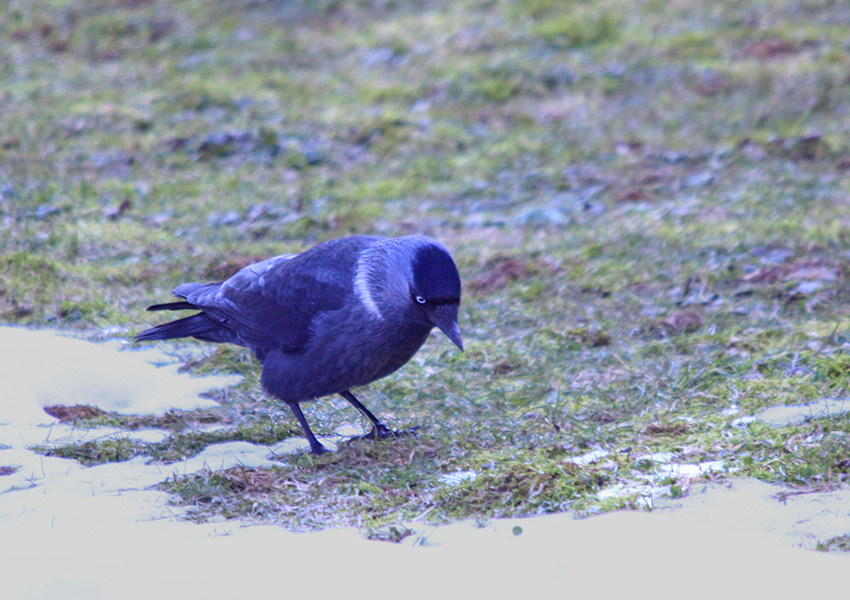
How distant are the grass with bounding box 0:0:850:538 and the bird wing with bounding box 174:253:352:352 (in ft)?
1.58

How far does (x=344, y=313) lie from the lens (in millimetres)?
4492

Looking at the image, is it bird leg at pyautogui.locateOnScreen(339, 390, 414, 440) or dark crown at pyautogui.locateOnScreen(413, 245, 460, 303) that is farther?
bird leg at pyautogui.locateOnScreen(339, 390, 414, 440)

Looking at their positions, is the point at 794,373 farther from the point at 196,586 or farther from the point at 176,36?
the point at 176,36

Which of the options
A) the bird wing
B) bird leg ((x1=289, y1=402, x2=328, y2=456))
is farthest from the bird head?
bird leg ((x1=289, y1=402, x2=328, y2=456))

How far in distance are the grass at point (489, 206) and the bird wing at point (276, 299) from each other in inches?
19.0

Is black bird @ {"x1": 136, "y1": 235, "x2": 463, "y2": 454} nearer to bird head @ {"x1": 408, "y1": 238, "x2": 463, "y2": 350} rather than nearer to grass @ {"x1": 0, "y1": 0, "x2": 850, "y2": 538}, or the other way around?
bird head @ {"x1": 408, "y1": 238, "x2": 463, "y2": 350}

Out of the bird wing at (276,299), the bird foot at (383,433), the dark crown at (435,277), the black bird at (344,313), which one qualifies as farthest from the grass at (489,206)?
the dark crown at (435,277)

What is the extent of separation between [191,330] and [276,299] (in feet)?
2.30

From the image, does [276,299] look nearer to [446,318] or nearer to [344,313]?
[344,313]

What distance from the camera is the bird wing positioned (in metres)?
4.62

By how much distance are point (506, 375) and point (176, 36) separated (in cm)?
900

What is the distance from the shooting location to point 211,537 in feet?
10.8

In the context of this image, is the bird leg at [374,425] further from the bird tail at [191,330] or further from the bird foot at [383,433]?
the bird tail at [191,330]

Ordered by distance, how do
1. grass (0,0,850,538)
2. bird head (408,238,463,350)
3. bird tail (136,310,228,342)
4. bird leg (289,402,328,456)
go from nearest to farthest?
grass (0,0,850,538), bird head (408,238,463,350), bird leg (289,402,328,456), bird tail (136,310,228,342)
